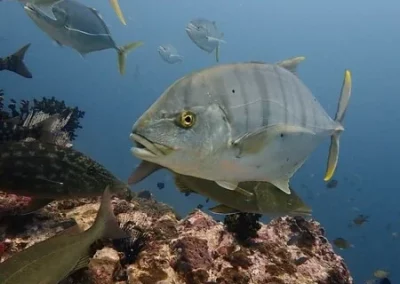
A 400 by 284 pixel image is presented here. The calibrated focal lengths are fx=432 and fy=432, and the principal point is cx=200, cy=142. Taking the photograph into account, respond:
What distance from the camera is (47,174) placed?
408 centimetres

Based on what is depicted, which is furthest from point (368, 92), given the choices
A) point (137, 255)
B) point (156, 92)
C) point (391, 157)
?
point (137, 255)

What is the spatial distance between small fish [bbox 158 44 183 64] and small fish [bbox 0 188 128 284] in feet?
43.3

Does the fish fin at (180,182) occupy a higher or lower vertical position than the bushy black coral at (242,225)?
higher

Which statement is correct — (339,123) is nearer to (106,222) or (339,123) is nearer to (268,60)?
(106,222)

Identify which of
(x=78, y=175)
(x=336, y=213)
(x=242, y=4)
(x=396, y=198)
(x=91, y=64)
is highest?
(x=78, y=175)

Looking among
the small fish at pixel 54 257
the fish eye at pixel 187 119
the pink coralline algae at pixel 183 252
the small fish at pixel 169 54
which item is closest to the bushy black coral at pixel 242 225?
the pink coralline algae at pixel 183 252

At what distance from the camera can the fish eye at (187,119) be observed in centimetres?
209

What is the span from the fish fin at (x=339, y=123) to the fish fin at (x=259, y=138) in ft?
1.85

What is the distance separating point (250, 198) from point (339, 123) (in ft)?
3.04

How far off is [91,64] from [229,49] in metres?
50.5

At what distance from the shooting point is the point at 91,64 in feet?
517

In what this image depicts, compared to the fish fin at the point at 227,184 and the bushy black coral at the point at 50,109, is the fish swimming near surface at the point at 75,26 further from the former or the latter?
the fish fin at the point at 227,184

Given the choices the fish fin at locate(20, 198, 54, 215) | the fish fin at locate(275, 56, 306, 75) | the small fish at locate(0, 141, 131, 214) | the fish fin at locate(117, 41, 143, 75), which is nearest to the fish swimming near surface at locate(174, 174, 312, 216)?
the fish fin at locate(275, 56, 306, 75)

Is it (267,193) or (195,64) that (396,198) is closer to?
Answer: (195,64)
